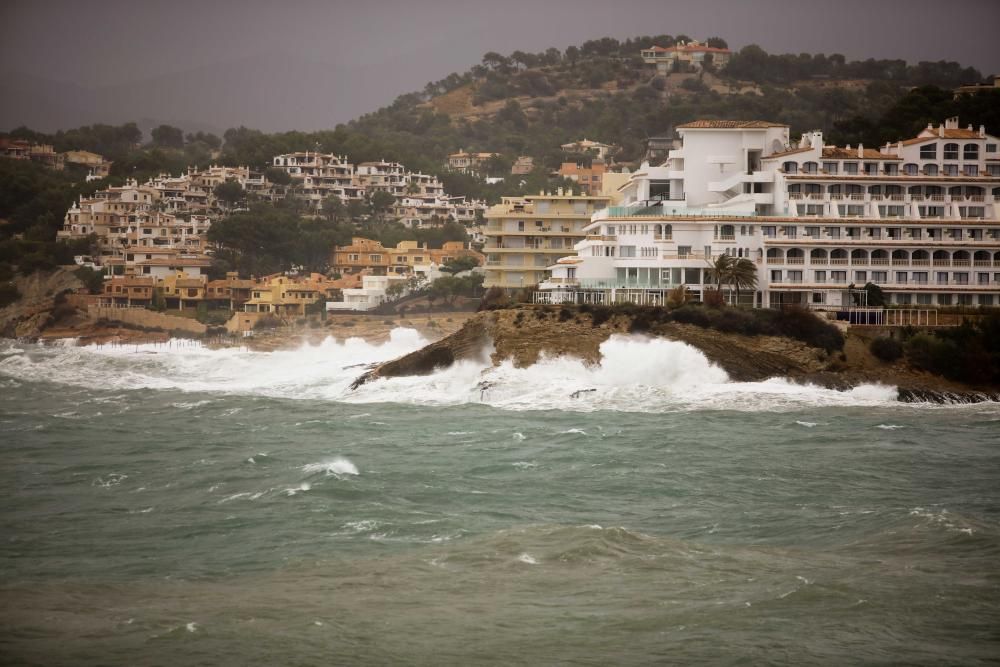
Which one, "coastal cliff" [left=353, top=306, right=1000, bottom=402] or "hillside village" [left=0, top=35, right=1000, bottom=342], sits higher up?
"hillside village" [left=0, top=35, right=1000, bottom=342]

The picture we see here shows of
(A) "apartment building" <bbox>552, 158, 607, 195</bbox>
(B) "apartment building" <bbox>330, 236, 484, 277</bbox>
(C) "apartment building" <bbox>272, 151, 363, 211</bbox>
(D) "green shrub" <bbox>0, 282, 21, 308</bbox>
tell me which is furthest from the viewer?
(A) "apartment building" <bbox>552, 158, 607, 195</bbox>

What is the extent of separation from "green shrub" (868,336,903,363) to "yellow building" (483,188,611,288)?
27.6m

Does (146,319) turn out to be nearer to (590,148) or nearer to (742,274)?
(742,274)

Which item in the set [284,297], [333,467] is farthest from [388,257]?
[333,467]

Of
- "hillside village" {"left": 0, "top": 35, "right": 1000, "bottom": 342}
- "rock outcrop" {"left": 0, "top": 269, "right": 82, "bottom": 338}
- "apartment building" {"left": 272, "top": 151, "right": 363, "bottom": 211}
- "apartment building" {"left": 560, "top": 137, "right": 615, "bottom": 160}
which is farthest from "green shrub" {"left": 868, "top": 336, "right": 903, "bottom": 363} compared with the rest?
"apartment building" {"left": 560, "top": 137, "right": 615, "bottom": 160}

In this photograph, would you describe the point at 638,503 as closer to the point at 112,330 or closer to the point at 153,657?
the point at 153,657

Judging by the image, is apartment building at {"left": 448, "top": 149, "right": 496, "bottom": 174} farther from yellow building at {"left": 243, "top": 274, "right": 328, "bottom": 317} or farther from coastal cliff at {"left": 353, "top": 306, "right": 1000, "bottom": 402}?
coastal cliff at {"left": 353, "top": 306, "right": 1000, "bottom": 402}

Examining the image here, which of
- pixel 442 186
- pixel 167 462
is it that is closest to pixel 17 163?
pixel 442 186

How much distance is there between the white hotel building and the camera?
6216cm

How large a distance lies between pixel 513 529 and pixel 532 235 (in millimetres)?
52668

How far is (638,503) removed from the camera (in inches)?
1283

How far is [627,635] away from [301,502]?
12.3 metres

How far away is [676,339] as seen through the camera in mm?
54812

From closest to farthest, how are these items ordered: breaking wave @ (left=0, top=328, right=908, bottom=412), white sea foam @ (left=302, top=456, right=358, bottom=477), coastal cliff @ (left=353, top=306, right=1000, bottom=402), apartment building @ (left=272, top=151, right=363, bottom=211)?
white sea foam @ (left=302, top=456, right=358, bottom=477) < breaking wave @ (left=0, top=328, right=908, bottom=412) < coastal cliff @ (left=353, top=306, right=1000, bottom=402) < apartment building @ (left=272, top=151, right=363, bottom=211)
